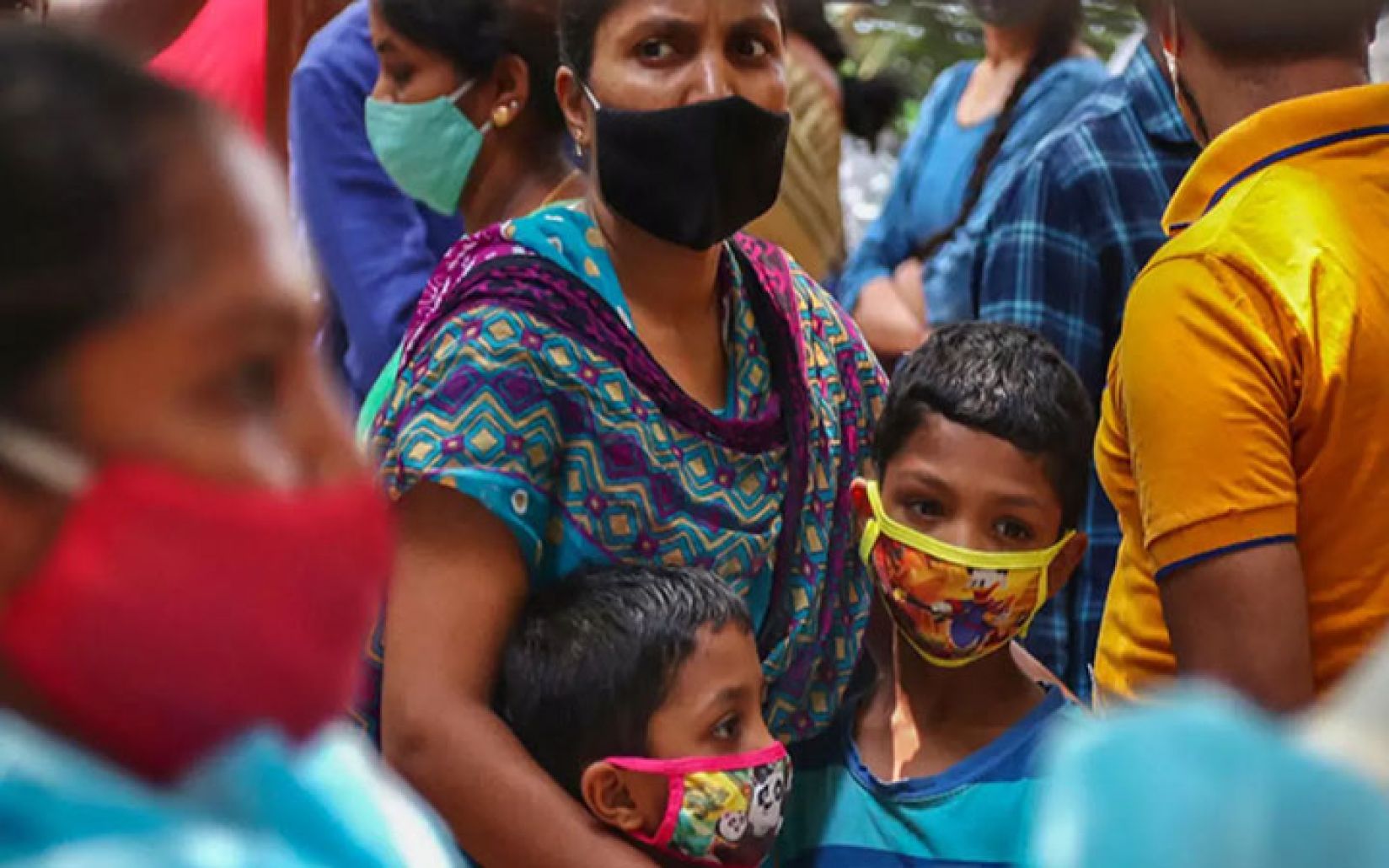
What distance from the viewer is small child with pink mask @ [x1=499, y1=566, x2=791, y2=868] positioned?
8.45ft

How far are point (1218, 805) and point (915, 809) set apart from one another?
1.87 meters

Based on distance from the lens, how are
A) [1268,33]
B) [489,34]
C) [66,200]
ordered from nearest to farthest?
[66,200] → [1268,33] → [489,34]

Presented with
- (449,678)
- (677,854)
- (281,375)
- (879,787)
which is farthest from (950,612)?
(281,375)

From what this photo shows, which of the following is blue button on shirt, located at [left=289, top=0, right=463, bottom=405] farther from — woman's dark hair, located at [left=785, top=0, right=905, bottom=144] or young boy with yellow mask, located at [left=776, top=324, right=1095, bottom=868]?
young boy with yellow mask, located at [left=776, top=324, right=1095, bottom=868]

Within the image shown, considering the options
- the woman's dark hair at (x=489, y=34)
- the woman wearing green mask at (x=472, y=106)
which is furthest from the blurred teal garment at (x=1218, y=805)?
the woman's dark hair at (x=489, y=34)

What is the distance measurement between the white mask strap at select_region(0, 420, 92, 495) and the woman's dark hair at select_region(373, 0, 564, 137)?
241 cm

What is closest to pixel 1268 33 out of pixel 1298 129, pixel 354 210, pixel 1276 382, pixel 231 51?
pixel 1298 129

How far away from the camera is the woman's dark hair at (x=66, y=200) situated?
1.19 meters

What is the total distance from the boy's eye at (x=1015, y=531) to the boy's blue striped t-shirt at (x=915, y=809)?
0.74ft

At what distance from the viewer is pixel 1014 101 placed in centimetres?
440

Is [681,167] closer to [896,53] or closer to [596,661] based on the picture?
[596,661]

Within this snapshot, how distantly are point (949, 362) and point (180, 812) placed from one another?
1.98m

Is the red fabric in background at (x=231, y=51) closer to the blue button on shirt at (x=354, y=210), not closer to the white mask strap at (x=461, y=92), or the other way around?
the blue button on shirt at (x=354, y=210)

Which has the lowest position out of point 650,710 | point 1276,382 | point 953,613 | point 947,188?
point 947,188
